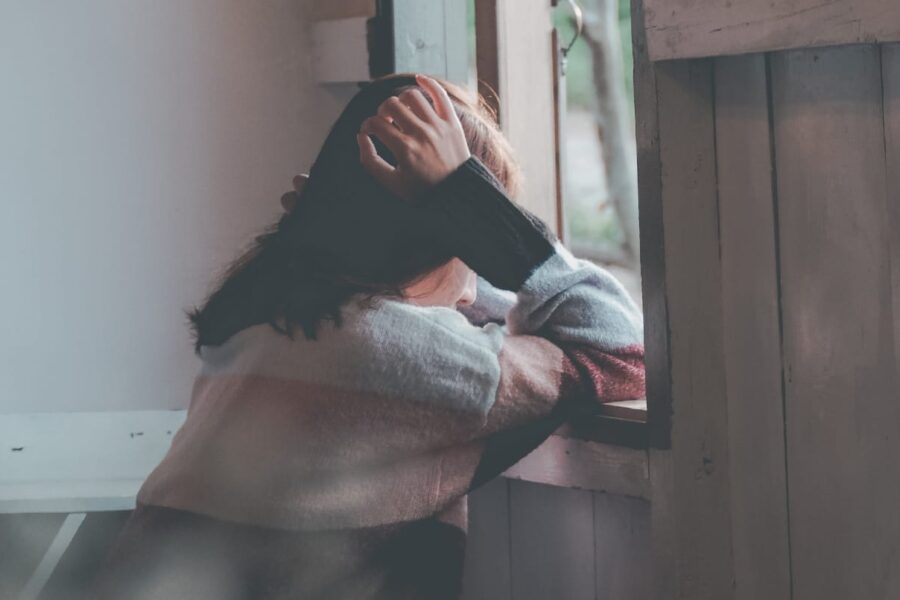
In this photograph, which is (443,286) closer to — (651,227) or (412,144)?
(412,144)

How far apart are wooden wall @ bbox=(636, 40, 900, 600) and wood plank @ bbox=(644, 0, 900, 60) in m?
0.04

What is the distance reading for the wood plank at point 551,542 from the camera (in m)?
1.66

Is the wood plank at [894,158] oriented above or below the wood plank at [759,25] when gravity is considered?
below

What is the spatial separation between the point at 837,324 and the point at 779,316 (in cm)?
6

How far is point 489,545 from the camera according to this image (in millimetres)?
1801

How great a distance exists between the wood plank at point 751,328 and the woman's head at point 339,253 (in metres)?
0.38

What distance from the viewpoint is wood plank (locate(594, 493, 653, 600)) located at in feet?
5.23

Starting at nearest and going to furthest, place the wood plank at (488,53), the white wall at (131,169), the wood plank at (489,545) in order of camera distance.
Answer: the wood plank at (489,545) < the wood plank at (488,53) < the white wall at (131,169)

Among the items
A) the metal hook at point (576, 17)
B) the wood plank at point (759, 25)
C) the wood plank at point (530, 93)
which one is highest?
the metal hook at point (576, 17)

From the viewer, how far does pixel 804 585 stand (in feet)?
4.03

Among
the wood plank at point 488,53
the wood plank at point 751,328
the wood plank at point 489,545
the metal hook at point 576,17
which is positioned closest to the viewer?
the wood plank at point 751,328

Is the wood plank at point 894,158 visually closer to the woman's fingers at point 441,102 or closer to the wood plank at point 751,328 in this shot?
the wood plank at point 751,328

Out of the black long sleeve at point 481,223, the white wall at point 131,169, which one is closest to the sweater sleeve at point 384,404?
the black long sleeve at point 481,223

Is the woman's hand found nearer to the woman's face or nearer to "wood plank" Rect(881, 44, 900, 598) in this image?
the woman's face
